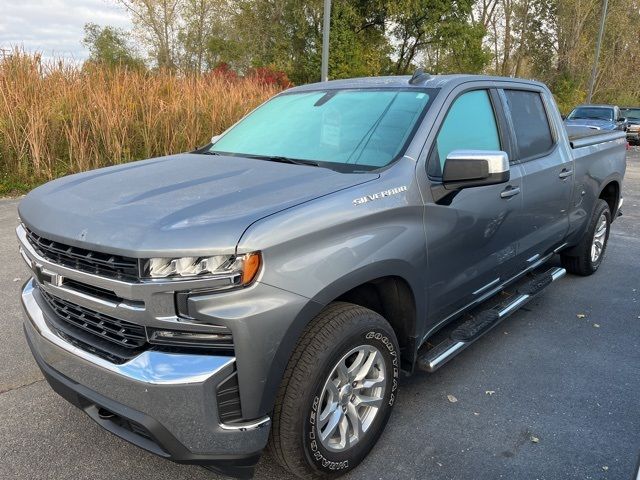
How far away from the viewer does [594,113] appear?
20125 millimetres

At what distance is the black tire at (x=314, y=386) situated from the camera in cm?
218

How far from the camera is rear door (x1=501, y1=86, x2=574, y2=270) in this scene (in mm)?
3867

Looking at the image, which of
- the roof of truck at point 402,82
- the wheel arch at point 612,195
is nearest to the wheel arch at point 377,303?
the roof of truck at point 402,82

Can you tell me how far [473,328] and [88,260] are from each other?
236cm

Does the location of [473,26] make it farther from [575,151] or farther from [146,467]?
[146,467]

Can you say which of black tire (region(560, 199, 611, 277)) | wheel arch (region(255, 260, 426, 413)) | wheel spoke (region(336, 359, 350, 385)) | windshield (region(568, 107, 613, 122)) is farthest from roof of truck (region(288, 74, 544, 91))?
windshield (region(568, 107, 613, 122))

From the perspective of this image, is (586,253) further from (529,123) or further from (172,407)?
(172,407)

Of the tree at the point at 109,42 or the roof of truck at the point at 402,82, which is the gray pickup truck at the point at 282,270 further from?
the tree at the point at 109,42

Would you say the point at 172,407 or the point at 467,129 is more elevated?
the point at 467,129

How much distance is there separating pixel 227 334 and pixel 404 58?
29349mm

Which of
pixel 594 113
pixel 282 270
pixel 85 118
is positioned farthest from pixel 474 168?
pixel 594 113

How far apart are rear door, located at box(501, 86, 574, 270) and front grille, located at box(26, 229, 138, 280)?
9.15 feet

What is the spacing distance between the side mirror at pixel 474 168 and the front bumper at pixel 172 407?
156cm

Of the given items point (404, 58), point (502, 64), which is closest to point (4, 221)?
point (404, 58)
